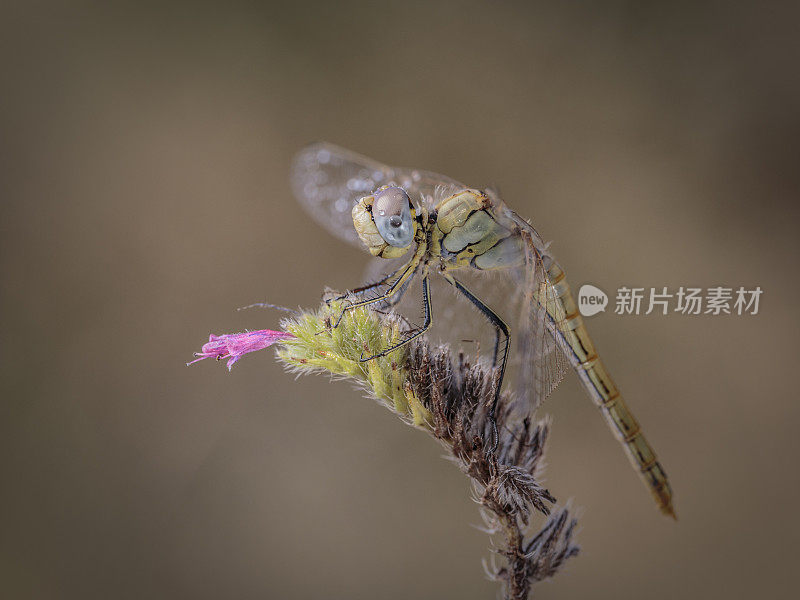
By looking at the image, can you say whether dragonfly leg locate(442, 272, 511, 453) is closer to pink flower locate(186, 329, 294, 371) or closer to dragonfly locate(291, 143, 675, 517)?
dragonfly locate(291, 143, 675, 517)

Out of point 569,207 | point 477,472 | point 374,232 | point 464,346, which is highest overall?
point 569,207

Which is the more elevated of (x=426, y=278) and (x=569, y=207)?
(x=569, y=207)

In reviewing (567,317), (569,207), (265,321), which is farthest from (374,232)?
(569,207)

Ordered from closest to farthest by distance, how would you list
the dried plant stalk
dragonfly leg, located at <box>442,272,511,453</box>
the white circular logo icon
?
the dried plant stalk < dragonfly leg, located at <box>442,272,511,453</box> < the white circular logo icon

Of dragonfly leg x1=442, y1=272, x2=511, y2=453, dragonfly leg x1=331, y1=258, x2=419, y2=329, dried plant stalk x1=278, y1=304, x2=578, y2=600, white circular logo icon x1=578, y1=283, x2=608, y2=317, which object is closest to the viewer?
dried plant stalk x1=278, y1=304, x2=578, y2=600

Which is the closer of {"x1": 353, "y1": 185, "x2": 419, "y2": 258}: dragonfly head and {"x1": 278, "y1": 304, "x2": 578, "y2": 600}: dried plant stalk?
{"x1": 278, "y1": 304, "x2": 578, "y2": 600}: dried plant stalk

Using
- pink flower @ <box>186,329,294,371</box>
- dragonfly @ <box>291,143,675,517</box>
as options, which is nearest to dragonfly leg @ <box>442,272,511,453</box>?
dragonfly @ <box>291,143,675,517</box>

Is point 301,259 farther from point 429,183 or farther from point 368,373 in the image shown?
point 368,373
